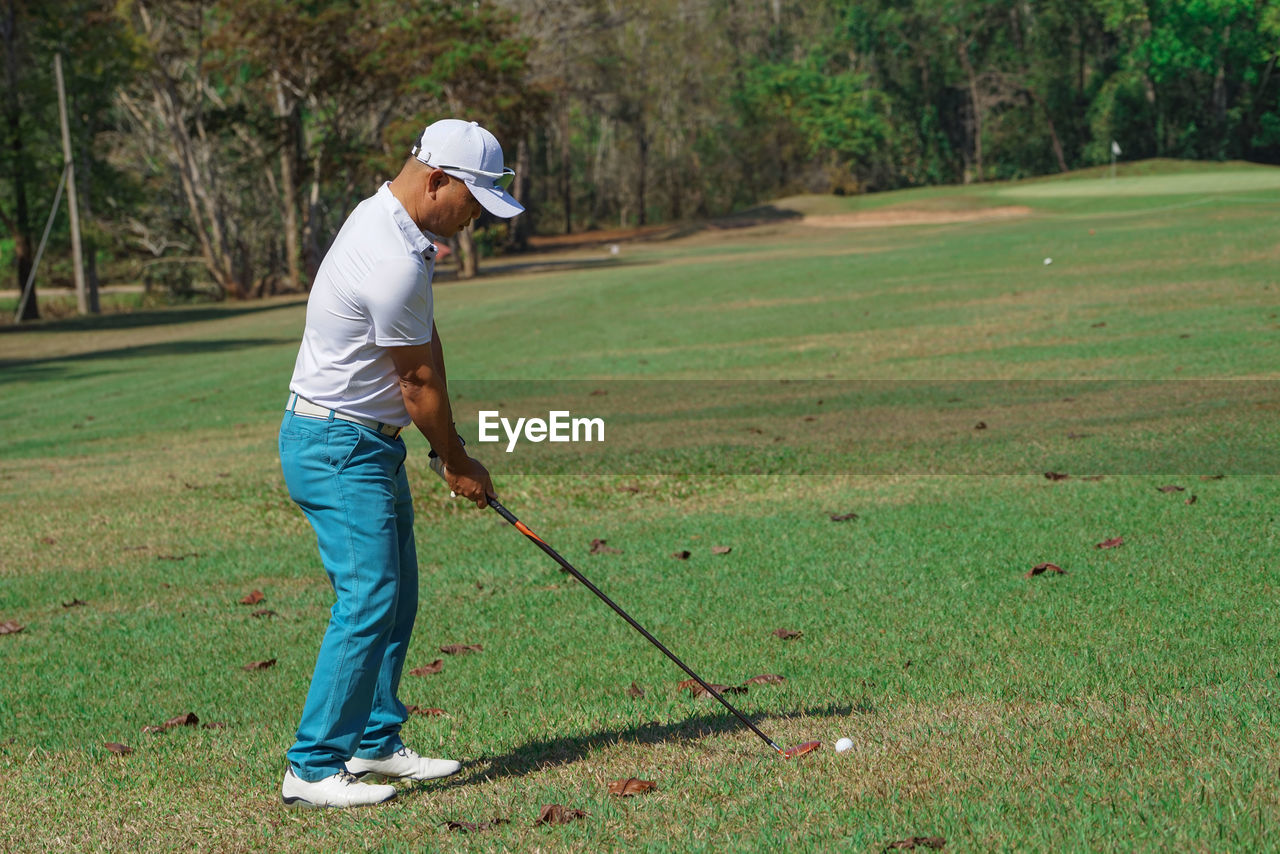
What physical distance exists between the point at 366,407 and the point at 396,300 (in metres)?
0.44

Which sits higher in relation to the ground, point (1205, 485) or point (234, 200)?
point (234, 200)

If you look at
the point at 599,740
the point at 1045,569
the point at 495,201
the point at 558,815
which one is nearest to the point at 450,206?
the point at 495,201

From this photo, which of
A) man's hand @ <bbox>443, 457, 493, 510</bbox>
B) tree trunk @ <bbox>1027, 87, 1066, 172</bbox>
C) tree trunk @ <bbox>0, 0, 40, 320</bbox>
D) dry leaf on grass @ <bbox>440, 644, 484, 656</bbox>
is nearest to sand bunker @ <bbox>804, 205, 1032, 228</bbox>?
tree trunk @ <bbox>1027, 87, 1066, 172</bbox>

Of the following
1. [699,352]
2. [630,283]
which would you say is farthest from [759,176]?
[699,352]

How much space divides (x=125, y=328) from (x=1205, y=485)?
37489mm

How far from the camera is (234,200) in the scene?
197 ft

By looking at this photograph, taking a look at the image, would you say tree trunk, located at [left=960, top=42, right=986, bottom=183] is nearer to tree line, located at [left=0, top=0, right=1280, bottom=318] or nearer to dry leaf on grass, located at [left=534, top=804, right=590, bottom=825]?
tree line, located at [left=0, top=0, right=1280, bottom=318]

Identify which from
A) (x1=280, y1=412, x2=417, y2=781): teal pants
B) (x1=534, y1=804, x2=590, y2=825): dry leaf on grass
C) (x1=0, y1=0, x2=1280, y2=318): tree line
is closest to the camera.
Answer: (x1=534, y1=804, x2=590, y2=825): dry leaf on grass

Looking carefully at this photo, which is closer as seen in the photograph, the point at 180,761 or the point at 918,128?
the point at 180,761

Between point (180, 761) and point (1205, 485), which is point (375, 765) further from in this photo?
point (1205, 485)

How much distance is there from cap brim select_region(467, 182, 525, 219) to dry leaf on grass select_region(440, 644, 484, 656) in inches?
125

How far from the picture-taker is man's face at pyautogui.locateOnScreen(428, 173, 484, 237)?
4.63 meters

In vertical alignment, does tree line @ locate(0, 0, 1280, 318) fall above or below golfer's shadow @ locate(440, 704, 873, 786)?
above

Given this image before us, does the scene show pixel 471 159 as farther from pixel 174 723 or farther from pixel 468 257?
pixel 468 257
